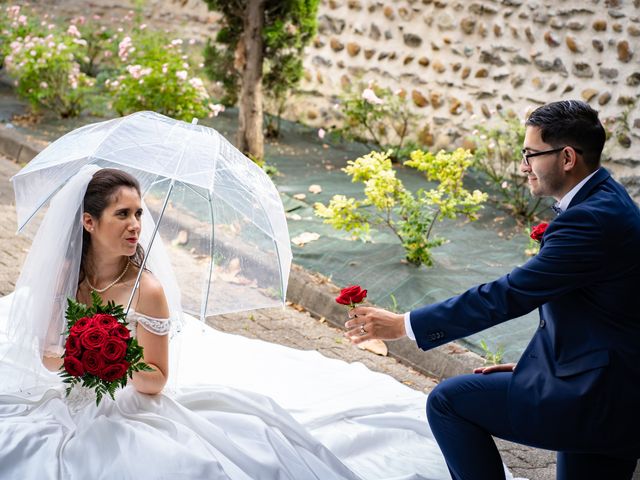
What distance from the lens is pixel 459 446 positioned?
3.46m

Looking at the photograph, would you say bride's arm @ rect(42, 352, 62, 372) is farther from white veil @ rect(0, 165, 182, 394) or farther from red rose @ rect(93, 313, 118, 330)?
red rose @ rect(93, 313, 118, 330)

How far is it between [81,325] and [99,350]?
0.16 metres

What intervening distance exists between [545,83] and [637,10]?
1.11 meters

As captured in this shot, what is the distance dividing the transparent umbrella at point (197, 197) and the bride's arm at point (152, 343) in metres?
0.20

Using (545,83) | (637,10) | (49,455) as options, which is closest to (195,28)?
(545,83)

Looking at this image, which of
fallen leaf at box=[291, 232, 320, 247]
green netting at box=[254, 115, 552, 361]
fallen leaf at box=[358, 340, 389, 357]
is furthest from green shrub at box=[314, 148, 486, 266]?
fallen leaf at box=[358, 340, 389, 357]

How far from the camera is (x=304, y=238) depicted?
24.9ft

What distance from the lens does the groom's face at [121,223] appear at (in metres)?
3.97

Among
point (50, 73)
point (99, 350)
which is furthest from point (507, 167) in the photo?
point (99, 350)

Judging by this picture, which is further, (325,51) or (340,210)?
(325,51)

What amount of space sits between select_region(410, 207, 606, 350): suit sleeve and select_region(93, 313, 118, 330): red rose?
1209mm

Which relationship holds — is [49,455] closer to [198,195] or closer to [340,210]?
[198,195]

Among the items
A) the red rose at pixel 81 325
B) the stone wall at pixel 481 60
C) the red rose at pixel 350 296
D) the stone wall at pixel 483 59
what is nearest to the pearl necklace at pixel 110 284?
the red rose at pixel 81 325

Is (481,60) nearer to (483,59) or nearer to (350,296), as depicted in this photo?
(483,59)
